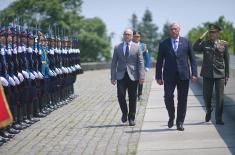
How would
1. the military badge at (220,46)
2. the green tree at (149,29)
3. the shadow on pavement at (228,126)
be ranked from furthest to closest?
the green tree at (149,29) → the military badge at (220,46) → the shadow on pavement at (228,126)

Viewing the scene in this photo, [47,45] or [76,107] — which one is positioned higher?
[47,45]

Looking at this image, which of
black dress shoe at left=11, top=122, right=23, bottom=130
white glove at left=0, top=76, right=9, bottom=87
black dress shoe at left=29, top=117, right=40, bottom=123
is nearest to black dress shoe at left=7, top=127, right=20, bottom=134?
black dress shoe at left=11, top=122, right=23, bottom=130

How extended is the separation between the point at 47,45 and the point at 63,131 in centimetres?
403

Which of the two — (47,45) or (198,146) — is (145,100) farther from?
(198,146)

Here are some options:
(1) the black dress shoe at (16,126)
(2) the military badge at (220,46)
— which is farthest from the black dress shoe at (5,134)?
(2) the military badge at (220,46)

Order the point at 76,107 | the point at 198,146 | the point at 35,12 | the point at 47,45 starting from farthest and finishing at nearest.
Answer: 1. the point at 35,12
2. the point at 76,107
3. the point at 47,45
4. the point at 198,146

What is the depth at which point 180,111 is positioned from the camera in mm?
13805

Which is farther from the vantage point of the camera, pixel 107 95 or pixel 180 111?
pixel 107 95

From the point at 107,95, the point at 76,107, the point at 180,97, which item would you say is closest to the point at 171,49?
the point at 180,97

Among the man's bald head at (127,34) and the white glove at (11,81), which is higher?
the man's bald head at (127,34)

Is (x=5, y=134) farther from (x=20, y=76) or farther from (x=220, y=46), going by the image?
(x=220, y=46)

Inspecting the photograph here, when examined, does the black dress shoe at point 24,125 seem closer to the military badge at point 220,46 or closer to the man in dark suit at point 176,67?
the man in dark suit at point 176,67

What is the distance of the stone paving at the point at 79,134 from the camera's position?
12.0 meters

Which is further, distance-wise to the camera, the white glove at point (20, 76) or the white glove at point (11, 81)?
the white glove at point (20, 76)
